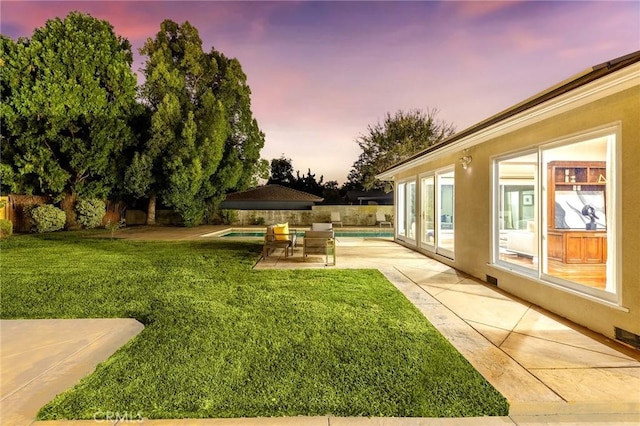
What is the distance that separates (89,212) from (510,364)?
22.6 metres

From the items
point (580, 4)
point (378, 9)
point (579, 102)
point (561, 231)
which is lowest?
point (561, 231)

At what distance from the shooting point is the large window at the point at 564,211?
15.2ft

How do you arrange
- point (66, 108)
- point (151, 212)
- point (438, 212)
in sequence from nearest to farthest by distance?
point (438, 212)
point (66, 108)
point (151, 212)

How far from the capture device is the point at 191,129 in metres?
21.0

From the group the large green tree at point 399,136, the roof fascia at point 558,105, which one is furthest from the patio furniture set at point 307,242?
the large green tree at point 399,136

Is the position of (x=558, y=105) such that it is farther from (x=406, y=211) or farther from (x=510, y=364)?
(x=406, y=211)

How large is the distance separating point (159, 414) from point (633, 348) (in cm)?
501

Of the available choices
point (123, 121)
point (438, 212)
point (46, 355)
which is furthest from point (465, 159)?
point (123, 121)

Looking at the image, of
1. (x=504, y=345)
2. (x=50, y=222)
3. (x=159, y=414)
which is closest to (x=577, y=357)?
(x=504, y=345)

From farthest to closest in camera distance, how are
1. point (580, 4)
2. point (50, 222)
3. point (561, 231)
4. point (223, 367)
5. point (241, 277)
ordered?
1. point (50, 222)
2. point (580, 4)
3. point (241, 277)
4. point (561, 231)
5. point (223, 367)

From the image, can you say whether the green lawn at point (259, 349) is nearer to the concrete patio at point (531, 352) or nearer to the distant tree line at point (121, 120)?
the concrete patio at point (531, 352)

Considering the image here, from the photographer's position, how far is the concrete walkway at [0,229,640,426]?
101 inches

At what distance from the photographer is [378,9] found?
37.4 feet

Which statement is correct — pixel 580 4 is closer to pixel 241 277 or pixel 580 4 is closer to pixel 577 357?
pixel 577 357
